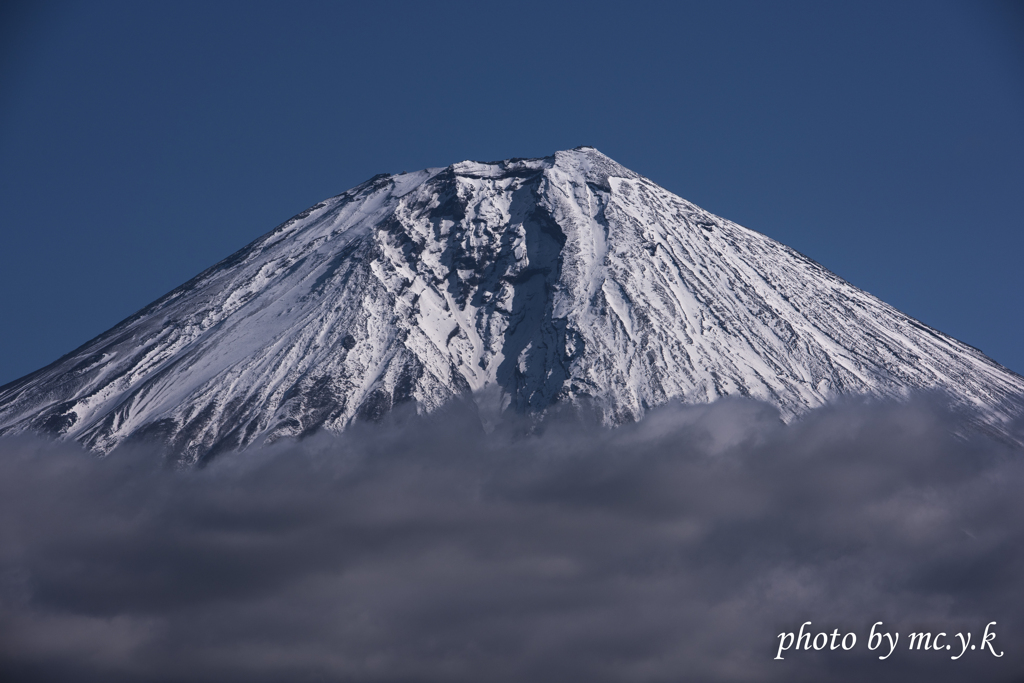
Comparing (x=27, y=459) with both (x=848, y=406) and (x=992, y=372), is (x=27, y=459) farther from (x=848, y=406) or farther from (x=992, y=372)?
(x=992, y=372)

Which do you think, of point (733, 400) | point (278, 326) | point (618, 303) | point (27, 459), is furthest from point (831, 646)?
point (27, 459)

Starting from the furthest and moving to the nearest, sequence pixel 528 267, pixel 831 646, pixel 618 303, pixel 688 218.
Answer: pixel 688 218 → pixel 528 267 → pixel 618 303 → pixel 831 646

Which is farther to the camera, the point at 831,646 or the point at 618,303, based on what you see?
the point at 618,303

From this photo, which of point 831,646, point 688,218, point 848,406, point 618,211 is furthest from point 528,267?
point 831,646

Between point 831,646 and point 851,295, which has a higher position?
point 851,295

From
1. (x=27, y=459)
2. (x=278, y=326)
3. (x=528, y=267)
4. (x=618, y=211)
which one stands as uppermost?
(x=618, y=211)

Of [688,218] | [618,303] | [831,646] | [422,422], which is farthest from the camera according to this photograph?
[688,218]
